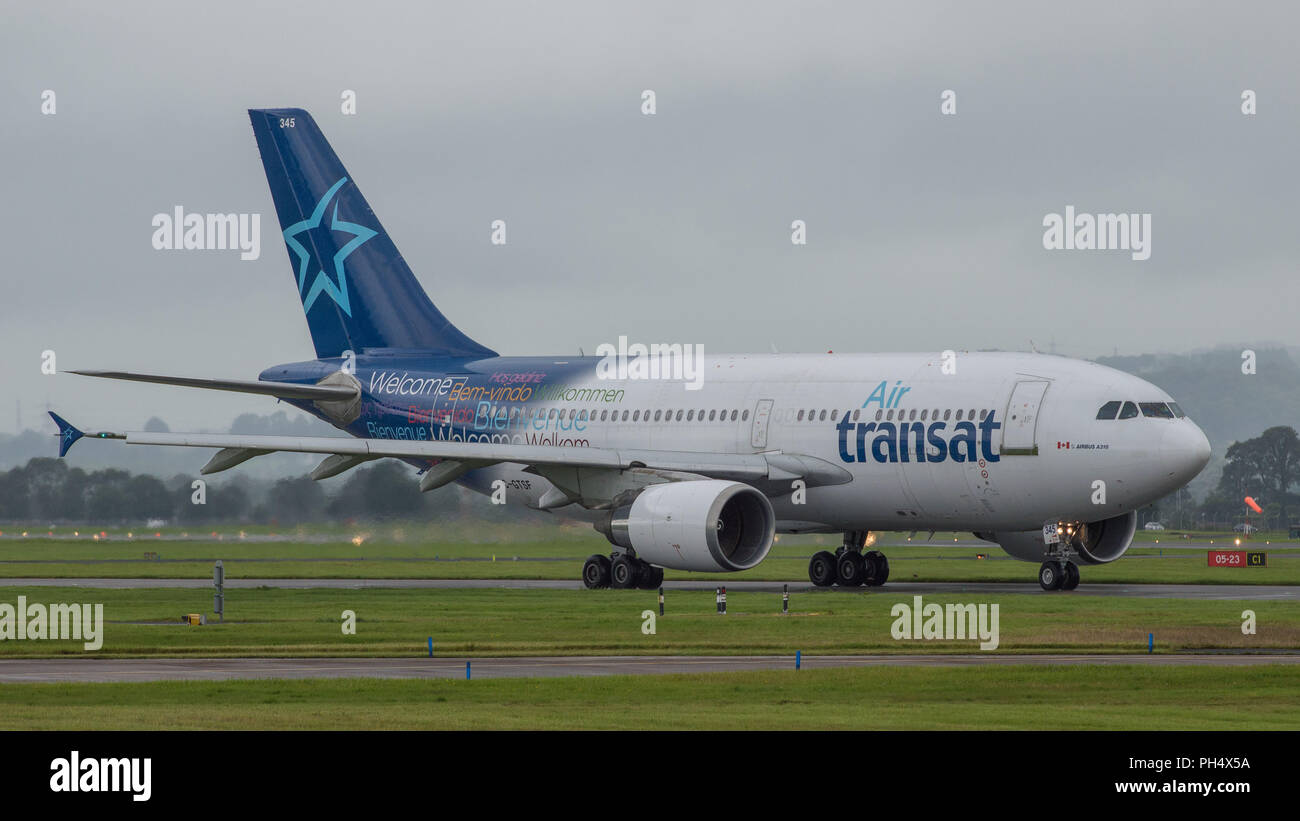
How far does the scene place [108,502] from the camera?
255 feet

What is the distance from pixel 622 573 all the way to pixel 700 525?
4689mm

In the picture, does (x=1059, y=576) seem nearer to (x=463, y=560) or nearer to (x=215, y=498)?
(x=463, y=560)

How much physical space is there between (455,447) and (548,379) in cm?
709

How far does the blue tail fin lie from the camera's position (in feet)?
196

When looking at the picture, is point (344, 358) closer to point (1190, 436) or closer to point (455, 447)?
point (455, 447)

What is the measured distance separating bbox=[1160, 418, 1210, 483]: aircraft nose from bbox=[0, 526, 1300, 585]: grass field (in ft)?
29.3

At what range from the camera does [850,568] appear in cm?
4997

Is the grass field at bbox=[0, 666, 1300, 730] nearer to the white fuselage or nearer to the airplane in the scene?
the white fuselage

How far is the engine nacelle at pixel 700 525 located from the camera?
145ft

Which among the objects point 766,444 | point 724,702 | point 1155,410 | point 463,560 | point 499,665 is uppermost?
point 1155,410

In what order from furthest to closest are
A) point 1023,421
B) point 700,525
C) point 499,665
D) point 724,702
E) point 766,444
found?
point 766,444 < point 1023,421 < point 700,525 < point 499,665 < point 724,702

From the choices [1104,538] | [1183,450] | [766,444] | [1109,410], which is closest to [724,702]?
[1109,410]

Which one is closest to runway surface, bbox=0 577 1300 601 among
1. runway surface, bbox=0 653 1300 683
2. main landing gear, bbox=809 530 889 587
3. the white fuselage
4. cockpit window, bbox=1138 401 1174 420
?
main landing gear, bbox=809 530 889 587
